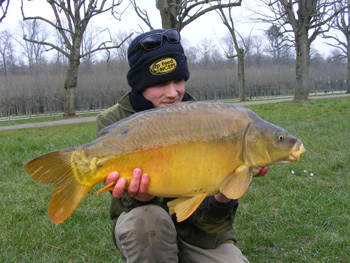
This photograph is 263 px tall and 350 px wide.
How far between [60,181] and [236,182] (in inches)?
35.3

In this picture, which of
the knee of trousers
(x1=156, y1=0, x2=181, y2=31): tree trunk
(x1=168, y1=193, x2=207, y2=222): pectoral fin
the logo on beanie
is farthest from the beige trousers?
(x1=156, y1=0, x2=181, y2=31): tree trunk

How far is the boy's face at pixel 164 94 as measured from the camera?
235 cm

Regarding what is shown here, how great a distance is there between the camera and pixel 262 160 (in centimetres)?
167

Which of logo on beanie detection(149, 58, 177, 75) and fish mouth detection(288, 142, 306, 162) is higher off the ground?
logo on beanie detection(149, 58, 177, 75)

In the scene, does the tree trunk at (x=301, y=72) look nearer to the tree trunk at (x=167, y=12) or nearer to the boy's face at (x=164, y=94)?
the tree trunk at (x=167, y=12)

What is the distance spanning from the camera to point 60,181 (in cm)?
161

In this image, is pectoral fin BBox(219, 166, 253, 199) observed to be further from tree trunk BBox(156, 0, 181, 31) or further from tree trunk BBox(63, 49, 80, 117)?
tree trunk BBox(63, 49, 80, 117)

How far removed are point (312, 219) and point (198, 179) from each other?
188cm

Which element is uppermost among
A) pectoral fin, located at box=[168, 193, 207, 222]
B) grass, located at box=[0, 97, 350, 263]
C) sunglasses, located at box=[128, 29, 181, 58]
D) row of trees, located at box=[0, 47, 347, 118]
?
row of trees, located at box=[0, 47, 347, 118]

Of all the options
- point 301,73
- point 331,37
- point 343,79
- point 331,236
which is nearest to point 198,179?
point 331,236

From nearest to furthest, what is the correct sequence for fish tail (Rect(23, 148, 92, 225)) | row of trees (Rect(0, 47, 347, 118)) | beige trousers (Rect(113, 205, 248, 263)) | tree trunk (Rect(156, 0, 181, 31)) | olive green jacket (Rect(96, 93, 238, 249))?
fish tail (Rect(23, 148, 92, 225))
beige trousers (Rect(113, 205, 248, 263))
olive green jacket (Rect(96, 93, 238, 249))
tree trunk (Rect(156, 0, 181, 31))
row of trees (Rect(0, 47, 347, 118))

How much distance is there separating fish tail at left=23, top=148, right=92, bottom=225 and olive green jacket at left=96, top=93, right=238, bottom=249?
502mm

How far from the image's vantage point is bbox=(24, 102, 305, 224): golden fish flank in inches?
63.7

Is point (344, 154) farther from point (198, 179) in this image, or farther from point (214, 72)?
point (214, 72)
